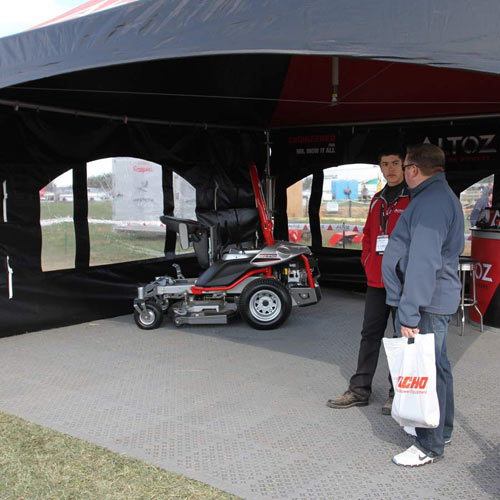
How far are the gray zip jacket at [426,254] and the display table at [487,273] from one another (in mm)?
3616

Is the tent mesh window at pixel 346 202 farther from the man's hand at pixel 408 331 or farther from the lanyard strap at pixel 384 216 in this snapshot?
the man's hand at pixel 408 331

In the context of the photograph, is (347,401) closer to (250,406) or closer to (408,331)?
(250,406)

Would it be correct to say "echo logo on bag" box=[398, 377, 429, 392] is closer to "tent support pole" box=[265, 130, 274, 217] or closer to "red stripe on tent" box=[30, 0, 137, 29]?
"red stripe on tent" box=[30, 0, 137, 29]

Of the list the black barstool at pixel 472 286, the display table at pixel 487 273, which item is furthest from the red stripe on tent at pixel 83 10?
the display table at pixel 487 273

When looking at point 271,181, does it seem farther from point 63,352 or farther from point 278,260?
point 63,352

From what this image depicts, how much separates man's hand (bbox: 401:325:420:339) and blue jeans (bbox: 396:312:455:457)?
10 centimetres

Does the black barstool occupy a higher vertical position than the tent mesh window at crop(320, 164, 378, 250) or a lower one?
lower

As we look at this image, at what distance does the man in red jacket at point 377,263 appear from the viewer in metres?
3.86

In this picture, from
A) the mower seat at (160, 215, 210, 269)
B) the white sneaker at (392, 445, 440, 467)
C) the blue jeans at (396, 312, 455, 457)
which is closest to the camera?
the blue jeans at (396, 312, 455, 457)

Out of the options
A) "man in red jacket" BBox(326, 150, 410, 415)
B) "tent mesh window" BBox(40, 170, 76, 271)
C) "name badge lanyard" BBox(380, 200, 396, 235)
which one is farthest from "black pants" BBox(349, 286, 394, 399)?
"tent mesh window" BBox(40, 170, 76, 271)

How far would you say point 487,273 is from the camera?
6.53 metres

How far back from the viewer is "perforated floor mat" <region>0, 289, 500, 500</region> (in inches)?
124

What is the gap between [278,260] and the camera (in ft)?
21.9

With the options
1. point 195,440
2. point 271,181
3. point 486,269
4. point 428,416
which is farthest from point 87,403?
point 271,181
